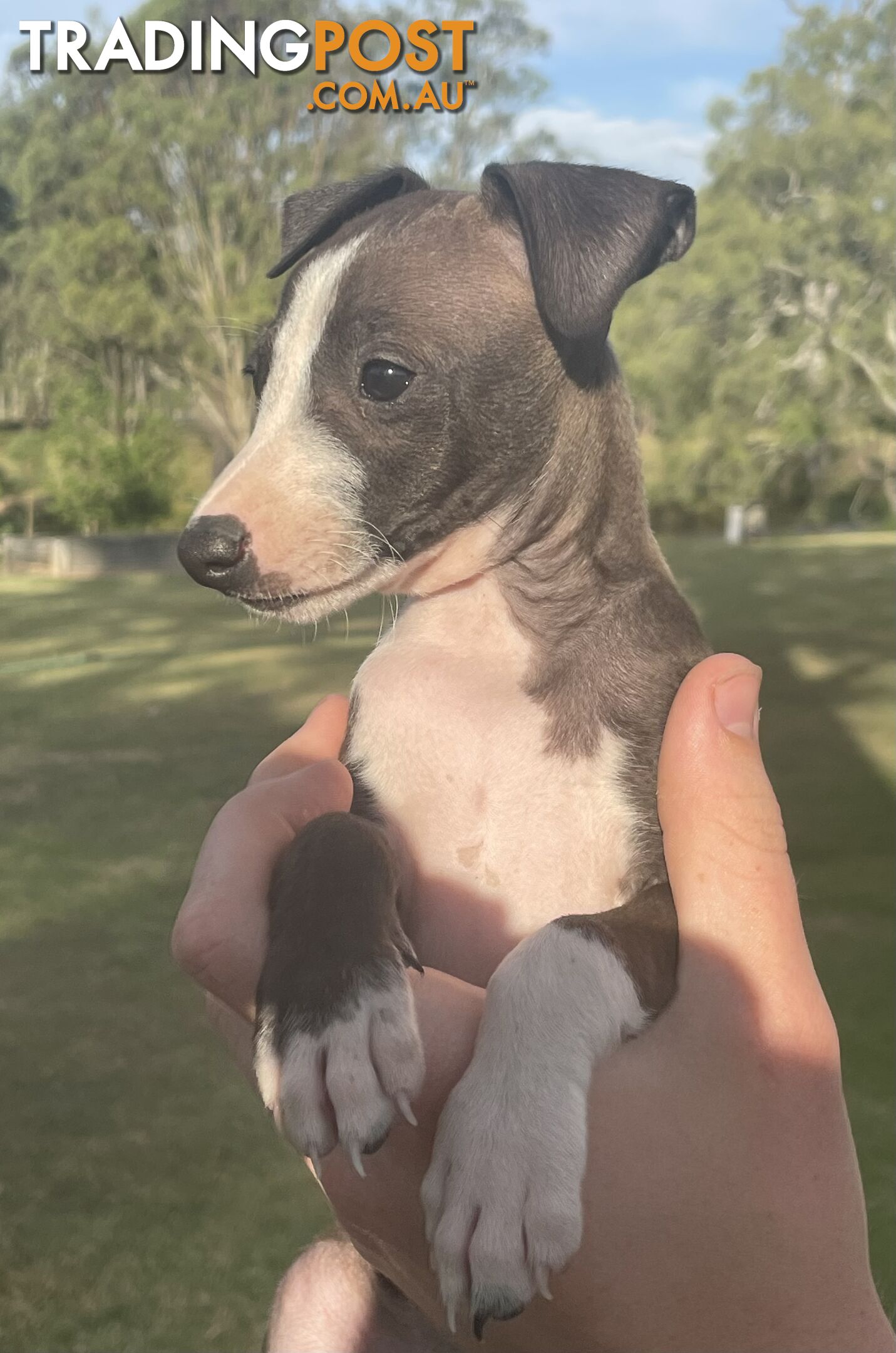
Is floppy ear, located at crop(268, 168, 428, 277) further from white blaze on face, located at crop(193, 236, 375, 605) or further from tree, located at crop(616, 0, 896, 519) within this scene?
tree, located at crop(616, 0, 896, 519)

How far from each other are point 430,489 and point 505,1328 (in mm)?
1096

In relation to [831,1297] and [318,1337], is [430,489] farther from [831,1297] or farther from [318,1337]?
[318,1337]

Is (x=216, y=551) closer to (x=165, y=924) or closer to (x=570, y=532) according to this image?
(x=570, y=532)

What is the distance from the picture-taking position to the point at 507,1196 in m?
1.27

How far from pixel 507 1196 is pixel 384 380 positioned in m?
0.96

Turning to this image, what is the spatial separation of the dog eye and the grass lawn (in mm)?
372

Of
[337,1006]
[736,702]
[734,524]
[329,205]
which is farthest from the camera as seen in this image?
[734,524]

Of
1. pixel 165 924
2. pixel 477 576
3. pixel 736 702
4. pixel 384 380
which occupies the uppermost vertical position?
pixel 384 380

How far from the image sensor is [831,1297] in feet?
5.25

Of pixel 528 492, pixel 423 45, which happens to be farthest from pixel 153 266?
pixel 528 492

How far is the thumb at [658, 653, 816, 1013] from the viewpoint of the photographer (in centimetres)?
154

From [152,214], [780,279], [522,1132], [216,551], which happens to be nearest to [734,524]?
[780,279]

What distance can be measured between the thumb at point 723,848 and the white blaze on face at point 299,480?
45 cm

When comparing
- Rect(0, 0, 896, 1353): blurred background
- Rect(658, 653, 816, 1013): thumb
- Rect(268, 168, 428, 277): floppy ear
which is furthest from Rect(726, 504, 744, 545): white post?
Rect(658, 653, 816, 1013): thumb
